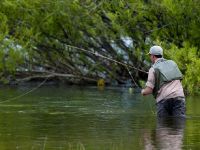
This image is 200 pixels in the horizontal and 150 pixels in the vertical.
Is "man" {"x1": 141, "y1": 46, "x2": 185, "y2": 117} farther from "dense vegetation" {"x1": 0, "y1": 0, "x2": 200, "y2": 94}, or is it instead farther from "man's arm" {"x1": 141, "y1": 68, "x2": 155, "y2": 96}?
"dense vegetation" {"x1": 0, "y1": 0, "x2": 200, "y2": 94}

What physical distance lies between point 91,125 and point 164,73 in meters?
1.71

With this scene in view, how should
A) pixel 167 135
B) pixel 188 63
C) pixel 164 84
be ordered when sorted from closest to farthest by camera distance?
pixel 167 135
pixel 164 84
pixel 188 63

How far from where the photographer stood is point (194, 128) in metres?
13.9

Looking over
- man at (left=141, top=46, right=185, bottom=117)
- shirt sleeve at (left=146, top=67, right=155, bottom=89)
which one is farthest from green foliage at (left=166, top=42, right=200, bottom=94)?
shirt sleeve at (left=146, top=67, right=155, bottom=89)

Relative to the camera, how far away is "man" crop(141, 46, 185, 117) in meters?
14.9

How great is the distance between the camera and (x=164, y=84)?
15.0 metres

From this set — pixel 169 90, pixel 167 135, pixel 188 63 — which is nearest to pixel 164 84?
pixel 169 90

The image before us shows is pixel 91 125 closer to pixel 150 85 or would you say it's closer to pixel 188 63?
pixel 150 85

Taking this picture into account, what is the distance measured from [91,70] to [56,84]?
1.56m

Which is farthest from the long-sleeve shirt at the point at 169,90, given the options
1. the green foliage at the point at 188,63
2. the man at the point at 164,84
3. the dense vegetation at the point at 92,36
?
the dense vegetation at the point at 92,36

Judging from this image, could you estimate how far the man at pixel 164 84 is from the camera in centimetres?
1491

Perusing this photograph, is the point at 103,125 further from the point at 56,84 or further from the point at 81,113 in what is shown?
the point at 56,84

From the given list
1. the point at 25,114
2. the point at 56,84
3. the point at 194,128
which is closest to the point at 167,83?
the point at 194,128

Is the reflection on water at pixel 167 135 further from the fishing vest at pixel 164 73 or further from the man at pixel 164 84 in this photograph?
the fishing vest at pixel 164 73
